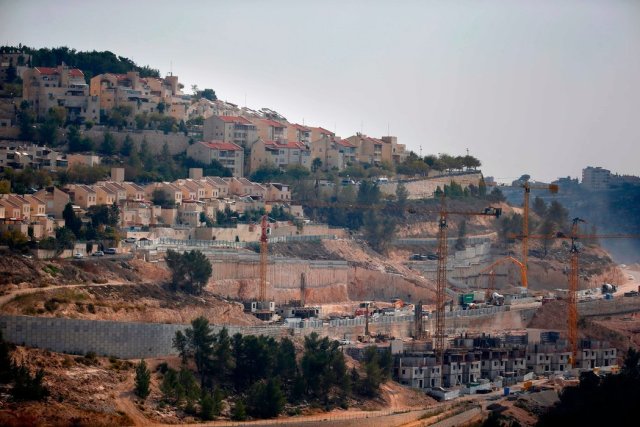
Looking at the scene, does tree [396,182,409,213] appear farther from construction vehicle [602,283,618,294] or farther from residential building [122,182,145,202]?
residential building [122,182,145,202]

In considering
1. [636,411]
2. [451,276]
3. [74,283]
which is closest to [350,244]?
[451,276]

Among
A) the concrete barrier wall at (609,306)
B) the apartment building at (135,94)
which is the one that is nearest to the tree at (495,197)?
the concrete barrier wall at (609,306)

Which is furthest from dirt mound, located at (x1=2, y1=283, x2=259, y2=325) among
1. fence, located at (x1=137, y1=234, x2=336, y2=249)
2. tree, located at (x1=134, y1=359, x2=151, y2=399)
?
fence, located at (x1=137, y1=234, x2=336, y2=249)

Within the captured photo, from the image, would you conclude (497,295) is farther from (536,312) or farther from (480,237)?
(480,237)

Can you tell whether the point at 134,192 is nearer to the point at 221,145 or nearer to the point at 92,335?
the point at 221,145

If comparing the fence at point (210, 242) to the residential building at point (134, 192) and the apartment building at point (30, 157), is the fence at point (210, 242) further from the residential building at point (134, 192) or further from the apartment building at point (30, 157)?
the apartment building at point (30, 157)
